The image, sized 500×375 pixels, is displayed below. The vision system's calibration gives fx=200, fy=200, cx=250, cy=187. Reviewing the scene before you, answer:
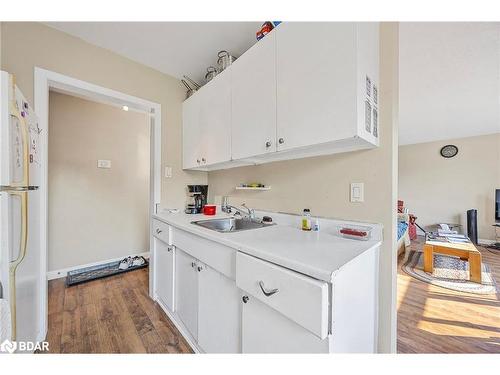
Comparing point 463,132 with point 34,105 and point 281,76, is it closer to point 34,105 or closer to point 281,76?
point 281,76

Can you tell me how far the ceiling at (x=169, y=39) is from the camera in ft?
4.92

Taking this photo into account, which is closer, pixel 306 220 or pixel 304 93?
pixel 304 93

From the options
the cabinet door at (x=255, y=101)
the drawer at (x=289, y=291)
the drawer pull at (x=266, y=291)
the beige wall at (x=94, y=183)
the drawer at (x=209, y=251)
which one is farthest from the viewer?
the beige wall at (x=94, y=183)

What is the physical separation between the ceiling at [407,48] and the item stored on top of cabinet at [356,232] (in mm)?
1575

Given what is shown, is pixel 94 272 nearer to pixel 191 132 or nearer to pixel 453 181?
pixel 191 132

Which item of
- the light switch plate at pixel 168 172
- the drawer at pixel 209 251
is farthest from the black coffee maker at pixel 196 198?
the drawer at pixel 209 251

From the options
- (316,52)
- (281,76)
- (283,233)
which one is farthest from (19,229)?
(316,52)

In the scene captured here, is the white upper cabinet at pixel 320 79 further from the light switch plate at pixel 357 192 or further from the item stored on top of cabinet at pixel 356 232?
the item stored on top of cabinet at pixel 356 232

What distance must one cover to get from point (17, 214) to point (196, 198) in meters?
1.31

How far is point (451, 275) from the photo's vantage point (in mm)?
2416

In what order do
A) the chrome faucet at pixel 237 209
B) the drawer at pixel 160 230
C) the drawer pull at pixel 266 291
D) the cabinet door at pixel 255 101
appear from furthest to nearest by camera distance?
the chrome faucet at pixel 237 209 → the drawer at pixel 160 230 → the cabinet door at pixel 255 101 → the drawer pull at pixel 266 291

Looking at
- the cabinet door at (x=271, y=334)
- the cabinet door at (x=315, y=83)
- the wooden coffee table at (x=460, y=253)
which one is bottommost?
the wooden coffee table at (x=460, y=253)

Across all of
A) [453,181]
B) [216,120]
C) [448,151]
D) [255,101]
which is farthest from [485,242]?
[216,120]
